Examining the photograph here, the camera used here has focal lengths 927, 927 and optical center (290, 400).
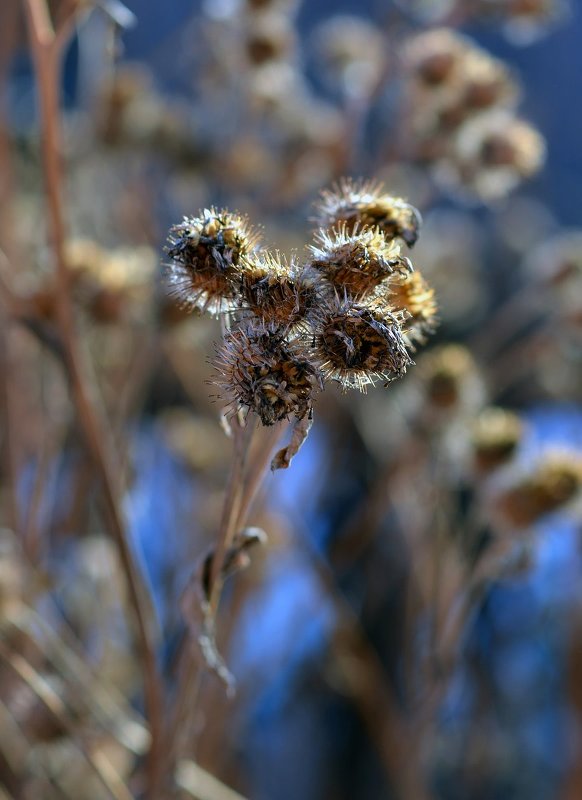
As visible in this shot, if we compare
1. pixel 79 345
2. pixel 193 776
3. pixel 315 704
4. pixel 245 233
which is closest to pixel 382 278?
pixel 245 233

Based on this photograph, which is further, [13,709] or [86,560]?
[86,560]

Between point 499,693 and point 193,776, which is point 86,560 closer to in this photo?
point 193,776

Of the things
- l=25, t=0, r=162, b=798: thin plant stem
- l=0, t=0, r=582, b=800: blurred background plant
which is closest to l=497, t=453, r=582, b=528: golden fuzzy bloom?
l=0, t=0, r=582, b=800: blurred background plant

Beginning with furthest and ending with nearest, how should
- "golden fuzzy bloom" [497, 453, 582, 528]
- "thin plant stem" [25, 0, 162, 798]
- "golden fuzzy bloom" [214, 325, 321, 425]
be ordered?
"golden fuzzy bloom" [497, 453, 582, 528] → "thin plant stem" [25, 0, 162, 798] → "golden fuzzy bloom" [214, 325, 321, 425]

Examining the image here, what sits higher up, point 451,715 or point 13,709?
point 451,715

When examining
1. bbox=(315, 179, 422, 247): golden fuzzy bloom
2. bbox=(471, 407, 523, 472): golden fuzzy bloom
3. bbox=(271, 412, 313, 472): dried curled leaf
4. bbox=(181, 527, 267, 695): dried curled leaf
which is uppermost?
bbox=(471, 407, 523, 472): golden fuzzy bloom

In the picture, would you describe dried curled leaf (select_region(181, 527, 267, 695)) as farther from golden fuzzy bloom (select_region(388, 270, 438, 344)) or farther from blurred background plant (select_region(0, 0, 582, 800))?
golden fuzzy bloom (select_region(388, 270, 438, 344))

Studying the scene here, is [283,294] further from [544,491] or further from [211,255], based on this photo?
[544,491]
